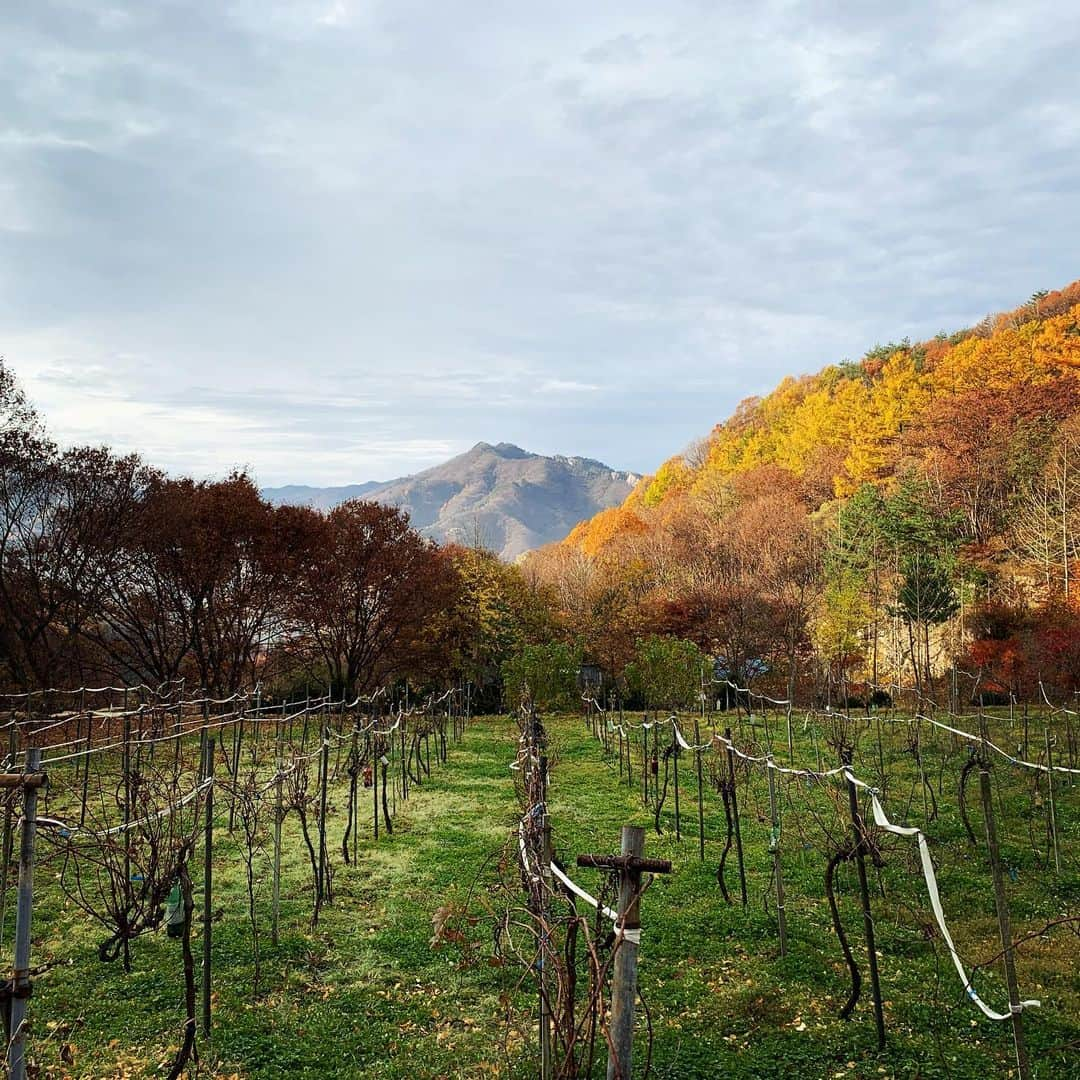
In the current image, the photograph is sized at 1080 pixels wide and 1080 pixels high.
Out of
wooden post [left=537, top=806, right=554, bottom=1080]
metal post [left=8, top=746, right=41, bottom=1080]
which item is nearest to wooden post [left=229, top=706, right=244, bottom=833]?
metal post [left=8, top=746, right=41, bottom=1080]

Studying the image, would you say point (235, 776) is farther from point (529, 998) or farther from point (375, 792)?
point (529, 998)

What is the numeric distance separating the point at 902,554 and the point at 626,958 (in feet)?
109

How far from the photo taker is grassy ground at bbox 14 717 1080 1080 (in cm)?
488

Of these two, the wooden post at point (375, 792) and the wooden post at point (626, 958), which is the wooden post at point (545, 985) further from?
the wooden post at point (375, 792)

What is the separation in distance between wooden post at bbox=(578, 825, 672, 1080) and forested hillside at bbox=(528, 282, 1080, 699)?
22.2 metres

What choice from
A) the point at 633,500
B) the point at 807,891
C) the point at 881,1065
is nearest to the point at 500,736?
the point at 807,891

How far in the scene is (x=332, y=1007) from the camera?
18.5 ft

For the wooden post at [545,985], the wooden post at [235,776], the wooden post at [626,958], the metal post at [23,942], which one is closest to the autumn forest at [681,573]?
the wooden post at [235,776]

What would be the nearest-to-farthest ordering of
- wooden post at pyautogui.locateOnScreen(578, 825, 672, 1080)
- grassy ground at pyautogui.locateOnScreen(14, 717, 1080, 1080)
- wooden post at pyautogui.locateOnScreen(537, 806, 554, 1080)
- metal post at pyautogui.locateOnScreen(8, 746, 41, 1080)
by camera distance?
wooden post at pyautogui.locateOnScreen(578, 825, 672, 1080), metal post at pyautogui.locateOnScreen(8, 746, 41, 1080), wooden post at pyautogui.locateOnScreen(537, 806, 554, 1080), grassy ground at pyautogui.locateOnScreen(14, 717, 1080, 1080)

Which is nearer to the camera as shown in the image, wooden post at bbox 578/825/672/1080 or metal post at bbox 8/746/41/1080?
wooden post at bbox 578/825/672/1080

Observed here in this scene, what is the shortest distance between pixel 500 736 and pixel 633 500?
54.0 m

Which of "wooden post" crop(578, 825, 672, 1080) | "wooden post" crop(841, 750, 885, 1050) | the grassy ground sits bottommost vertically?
the grassy ground

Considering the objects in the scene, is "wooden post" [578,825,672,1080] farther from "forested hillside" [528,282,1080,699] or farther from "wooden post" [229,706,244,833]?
"forested hillside" [528,282,1080,699]

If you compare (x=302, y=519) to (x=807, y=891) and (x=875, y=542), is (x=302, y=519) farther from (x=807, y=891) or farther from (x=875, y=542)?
(x=875, y=542)
